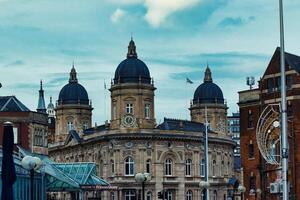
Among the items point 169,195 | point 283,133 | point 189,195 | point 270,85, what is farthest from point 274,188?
point 189,195

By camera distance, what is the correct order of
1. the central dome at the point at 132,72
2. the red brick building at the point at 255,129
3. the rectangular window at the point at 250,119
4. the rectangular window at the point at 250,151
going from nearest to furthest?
1. the red brick building at the point at 255,129
2. the rectangular window at the point at 250,151
3. the rectangular window at the point at 250,119
4. the central dome at the point at 132,72

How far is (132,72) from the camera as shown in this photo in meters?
121

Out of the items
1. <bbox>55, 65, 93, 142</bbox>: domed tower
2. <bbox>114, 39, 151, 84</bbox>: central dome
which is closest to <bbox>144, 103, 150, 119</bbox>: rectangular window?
<bbox>114, 39, 151, 84</bbox>: central dome

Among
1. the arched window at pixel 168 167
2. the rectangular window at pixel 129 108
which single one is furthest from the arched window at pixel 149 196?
the rectangular window at pixel 129 108

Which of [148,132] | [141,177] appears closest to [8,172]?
[141,177]

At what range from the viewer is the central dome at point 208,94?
141125mm

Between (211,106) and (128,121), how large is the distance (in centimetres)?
2392

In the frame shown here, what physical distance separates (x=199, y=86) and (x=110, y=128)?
26286 millimetres

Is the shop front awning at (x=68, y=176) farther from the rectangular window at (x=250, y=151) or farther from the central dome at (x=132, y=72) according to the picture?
the central dome at (x=132, y=72)

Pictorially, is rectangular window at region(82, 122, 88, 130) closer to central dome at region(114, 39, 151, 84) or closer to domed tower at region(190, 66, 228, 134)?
domed tower at region(190, 66, 228, 134)

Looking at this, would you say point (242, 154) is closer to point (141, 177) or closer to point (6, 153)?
point (141, 177)

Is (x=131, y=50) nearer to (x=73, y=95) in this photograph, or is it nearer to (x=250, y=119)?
(x=73, y=95)

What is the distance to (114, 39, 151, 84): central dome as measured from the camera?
121000 millimetres

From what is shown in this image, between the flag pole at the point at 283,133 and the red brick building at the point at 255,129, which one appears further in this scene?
the red brick building at the point at 255,129
